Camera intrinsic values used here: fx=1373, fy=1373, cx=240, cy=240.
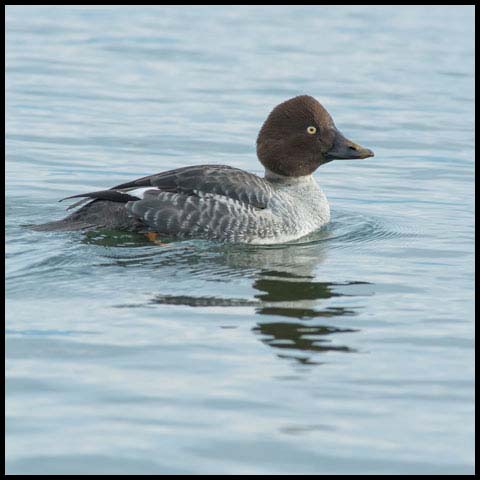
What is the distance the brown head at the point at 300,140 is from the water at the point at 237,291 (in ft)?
2.24

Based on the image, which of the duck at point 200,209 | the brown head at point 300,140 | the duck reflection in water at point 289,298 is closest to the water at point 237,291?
the duck reflection in water at point 289,298

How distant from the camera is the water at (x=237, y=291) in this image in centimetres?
714

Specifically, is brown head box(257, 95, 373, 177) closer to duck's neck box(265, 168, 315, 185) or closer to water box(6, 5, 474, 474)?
duck's neck box(265, 168, 315, 185)

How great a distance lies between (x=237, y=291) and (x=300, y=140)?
282 cm

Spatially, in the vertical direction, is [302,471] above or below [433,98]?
below

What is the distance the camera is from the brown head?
40.8 ft

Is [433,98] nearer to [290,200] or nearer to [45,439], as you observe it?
[290,200]

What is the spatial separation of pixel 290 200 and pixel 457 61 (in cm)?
972

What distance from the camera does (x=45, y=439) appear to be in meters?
6.98

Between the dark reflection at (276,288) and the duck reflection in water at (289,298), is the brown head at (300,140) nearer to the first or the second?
the dark reflection at (276,288)

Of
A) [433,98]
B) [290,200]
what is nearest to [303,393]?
[290,200]

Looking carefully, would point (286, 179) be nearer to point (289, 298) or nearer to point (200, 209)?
point (200, 209)

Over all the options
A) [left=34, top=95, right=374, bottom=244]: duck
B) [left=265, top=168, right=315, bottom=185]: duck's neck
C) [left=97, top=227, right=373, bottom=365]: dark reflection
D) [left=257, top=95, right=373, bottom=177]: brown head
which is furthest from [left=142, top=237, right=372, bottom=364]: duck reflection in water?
[left=257, top=95, right=373, bottom=177]: brown head

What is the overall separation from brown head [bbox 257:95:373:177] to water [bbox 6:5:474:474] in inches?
26.8
